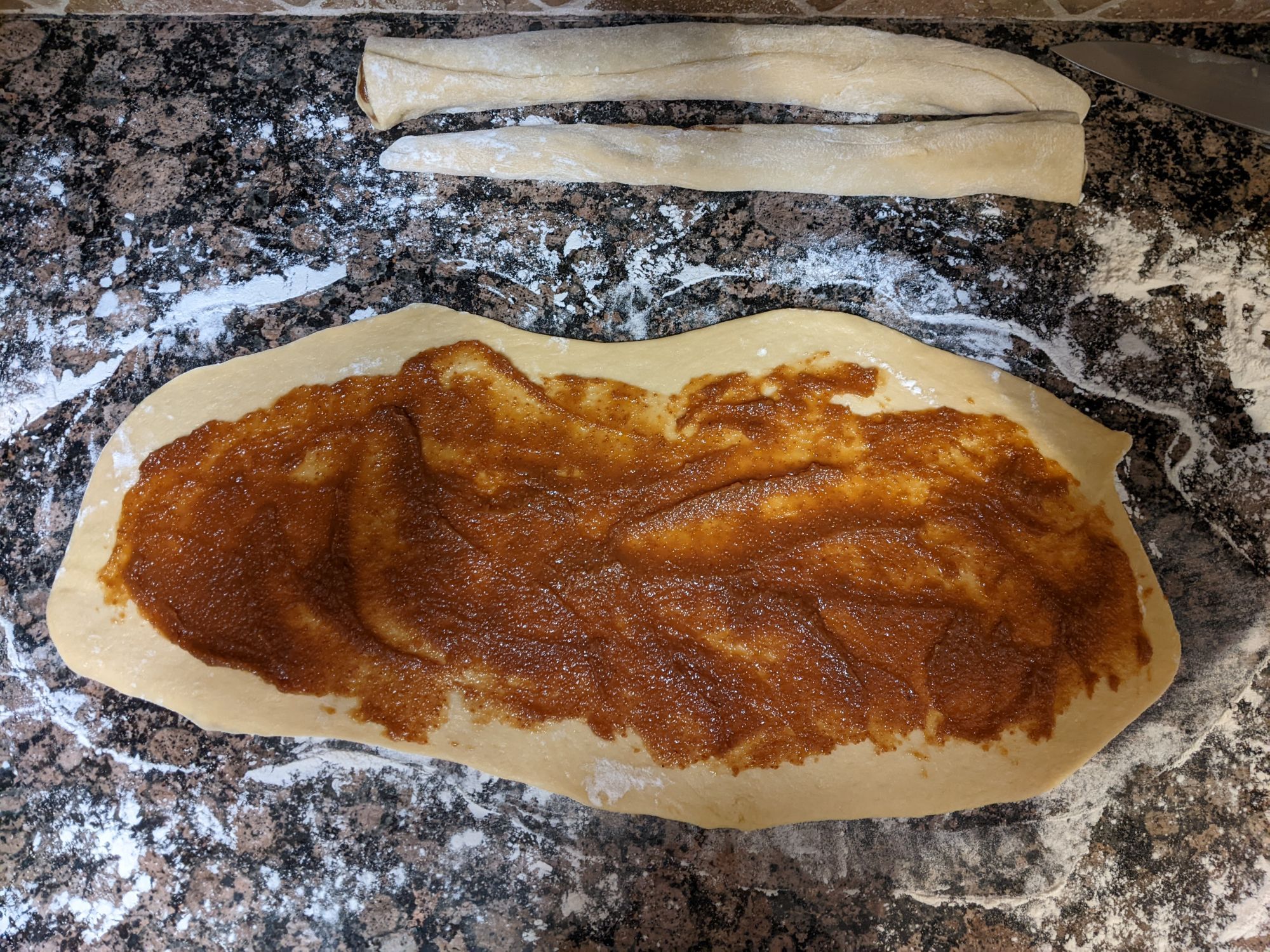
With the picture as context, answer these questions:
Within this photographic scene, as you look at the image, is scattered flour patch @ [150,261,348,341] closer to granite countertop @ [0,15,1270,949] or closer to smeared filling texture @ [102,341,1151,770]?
granite countertop @ [0,15,1270,949]

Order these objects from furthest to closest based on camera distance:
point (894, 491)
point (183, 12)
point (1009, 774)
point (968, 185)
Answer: point (183, 12), point (968, 185), point (894, 491), point (1009, 774)

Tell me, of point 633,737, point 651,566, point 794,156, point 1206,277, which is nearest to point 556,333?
point 651,566

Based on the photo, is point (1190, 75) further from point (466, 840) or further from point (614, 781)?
point (466, 840)

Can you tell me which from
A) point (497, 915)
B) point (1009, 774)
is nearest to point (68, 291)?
point (497, 915)

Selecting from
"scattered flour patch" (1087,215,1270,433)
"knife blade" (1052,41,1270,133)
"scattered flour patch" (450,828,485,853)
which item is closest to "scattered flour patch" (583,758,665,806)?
"scattered flour patch" (450,828,485,853)

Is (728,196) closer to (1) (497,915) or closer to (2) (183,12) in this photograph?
(2) (183,12)

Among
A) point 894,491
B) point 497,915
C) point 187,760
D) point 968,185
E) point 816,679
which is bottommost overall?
point 497,915
